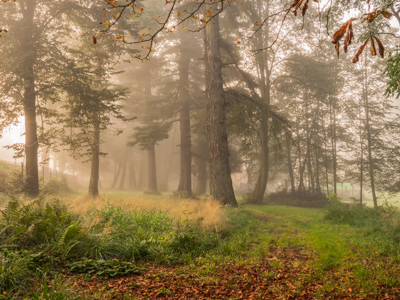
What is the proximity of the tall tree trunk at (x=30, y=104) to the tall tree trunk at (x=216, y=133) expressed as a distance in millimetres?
8033

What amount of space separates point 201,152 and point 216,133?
39.7 ft

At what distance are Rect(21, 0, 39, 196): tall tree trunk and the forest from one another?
0.21ft

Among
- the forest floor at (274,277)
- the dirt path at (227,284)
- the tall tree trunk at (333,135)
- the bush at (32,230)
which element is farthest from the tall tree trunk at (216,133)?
the tall tree trunk at (333,135)

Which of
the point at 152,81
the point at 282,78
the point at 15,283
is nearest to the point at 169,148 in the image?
the point at 152,81

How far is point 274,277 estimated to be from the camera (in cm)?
478

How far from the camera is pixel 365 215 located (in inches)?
422

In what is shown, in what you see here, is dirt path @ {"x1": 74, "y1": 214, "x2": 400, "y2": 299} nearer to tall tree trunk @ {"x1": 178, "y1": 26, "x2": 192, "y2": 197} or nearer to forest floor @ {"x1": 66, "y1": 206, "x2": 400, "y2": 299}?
forest floor @ {"x1": 66, "y1": 206, "x2": 400, "y2": 299}

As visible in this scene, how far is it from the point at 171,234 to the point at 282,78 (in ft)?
55.5

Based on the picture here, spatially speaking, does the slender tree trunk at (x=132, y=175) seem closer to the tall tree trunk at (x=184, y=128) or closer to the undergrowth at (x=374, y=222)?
the tall tree trunk at (x=184, y=128)

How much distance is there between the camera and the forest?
14.3ft

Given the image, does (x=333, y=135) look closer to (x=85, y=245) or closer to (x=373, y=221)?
(x=373, y=221)

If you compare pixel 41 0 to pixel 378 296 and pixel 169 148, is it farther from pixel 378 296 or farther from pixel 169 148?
pixel 169 148

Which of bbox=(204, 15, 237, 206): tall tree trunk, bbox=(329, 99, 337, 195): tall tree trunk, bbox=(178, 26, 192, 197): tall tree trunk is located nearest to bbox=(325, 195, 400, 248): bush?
bbox=(204, 15, 237, 206): tall tree trunk

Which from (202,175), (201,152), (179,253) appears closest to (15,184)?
(179,253)
